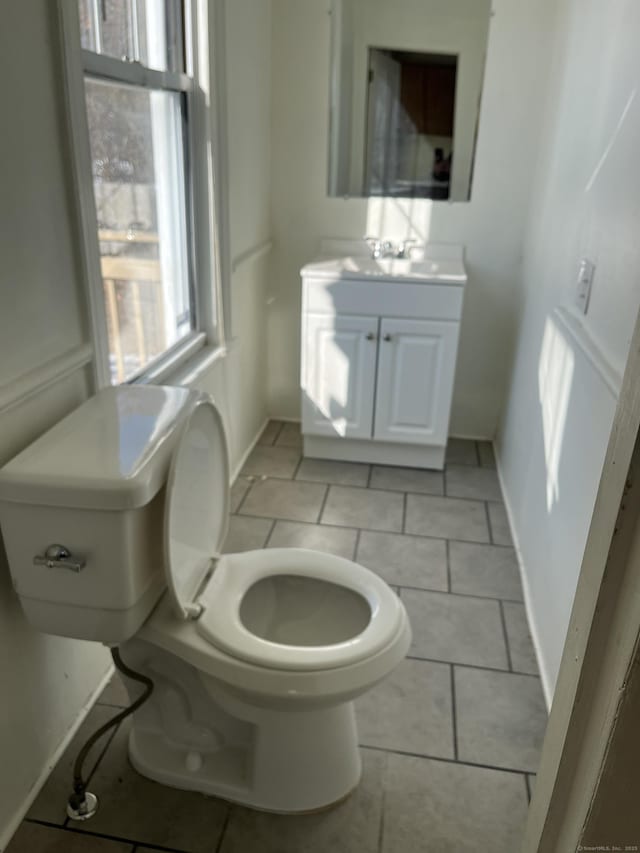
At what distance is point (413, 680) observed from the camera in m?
1.79

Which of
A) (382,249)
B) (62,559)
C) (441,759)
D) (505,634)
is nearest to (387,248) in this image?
(382,249)

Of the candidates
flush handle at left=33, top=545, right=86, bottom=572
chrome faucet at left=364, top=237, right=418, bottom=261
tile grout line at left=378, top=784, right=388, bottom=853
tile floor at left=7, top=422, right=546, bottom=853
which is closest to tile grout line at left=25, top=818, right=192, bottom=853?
tile floor at left=7, top=422, right=546, bottom=853

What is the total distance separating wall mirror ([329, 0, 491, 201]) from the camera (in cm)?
260

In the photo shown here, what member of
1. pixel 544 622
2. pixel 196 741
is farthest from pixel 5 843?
pixel 544 622

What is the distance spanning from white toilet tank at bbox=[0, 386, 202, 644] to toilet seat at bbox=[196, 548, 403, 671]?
0.51ft

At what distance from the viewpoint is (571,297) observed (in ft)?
6.19

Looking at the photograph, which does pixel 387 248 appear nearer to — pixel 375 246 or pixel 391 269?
pixel 375 246

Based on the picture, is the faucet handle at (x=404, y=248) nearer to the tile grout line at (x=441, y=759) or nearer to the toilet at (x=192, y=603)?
the toilet at (x=192, y=603)

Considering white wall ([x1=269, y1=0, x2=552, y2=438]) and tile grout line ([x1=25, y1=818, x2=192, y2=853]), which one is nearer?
tile grout line ([x1=25, y1=818, x2=192, y2=853])

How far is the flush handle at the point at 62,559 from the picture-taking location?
1.14 m

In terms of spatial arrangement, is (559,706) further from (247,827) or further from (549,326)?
(549,326)

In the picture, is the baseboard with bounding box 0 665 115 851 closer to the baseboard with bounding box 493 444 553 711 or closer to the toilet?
the toilet

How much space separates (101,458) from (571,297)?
136 centimetres

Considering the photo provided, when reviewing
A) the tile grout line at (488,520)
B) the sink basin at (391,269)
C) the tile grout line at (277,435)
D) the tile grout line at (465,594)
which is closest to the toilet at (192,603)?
the tile grout line at (465,594)
